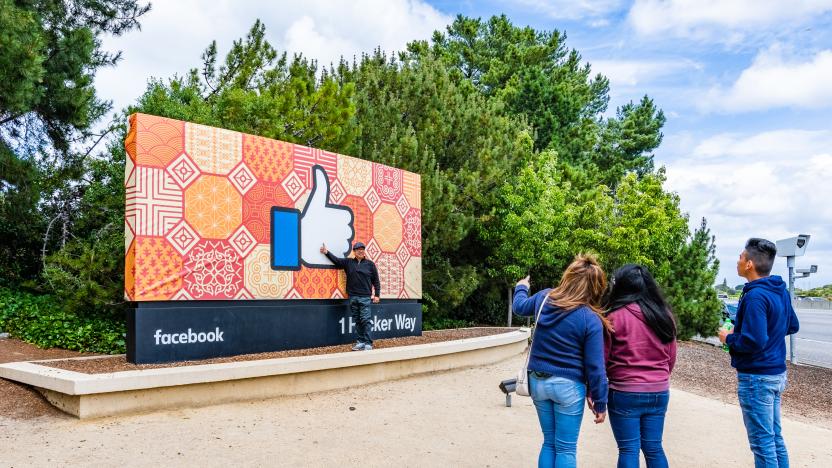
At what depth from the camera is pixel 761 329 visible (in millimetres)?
4109

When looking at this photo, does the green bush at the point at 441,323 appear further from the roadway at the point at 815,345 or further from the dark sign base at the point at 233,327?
the roadway at the point at 815,345

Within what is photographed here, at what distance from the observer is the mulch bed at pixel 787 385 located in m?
9.27

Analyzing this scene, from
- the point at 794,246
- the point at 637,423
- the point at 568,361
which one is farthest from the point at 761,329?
the point at 794,246

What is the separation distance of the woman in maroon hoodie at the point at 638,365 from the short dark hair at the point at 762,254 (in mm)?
865

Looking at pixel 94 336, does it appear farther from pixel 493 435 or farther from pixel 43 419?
pixel 493 435

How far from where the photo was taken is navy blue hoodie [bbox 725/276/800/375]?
13.5 ft

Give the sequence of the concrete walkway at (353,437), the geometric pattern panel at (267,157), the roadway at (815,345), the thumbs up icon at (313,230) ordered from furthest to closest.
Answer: the roadway at (815,345) < the thumbs up icon at (313,230) < the geometric pattern panel at (267,157) < the concrete walkway at (353,437)

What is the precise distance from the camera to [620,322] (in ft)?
12.8

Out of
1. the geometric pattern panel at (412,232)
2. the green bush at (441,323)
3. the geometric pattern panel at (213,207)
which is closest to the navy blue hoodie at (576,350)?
the geometric pattern panel at (213,207)

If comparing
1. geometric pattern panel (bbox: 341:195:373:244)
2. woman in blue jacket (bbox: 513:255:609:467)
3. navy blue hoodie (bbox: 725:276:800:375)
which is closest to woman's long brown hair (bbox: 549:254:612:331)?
woman in blue jacket (bbox: 513:255:609:467)

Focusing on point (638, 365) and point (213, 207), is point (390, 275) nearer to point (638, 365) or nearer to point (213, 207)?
point (213, 207)

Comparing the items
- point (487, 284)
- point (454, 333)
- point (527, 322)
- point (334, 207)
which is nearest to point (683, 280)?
point (527, 322)

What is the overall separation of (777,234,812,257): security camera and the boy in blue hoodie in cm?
1112

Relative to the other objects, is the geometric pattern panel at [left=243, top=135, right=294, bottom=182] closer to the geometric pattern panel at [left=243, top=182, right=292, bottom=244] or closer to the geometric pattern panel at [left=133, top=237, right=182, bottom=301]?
the geometric pattern panel at [left=243, top=182, right=292, bottom=244]
